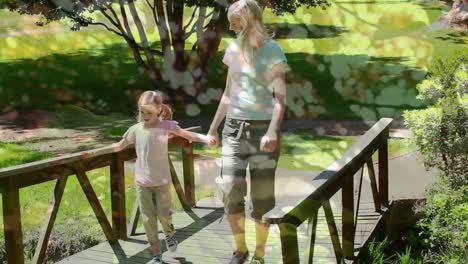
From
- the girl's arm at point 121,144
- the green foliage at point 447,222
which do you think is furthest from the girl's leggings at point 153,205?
the green foliage at point 447,222

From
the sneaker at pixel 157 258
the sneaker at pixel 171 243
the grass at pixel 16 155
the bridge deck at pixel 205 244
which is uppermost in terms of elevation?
the sneaker at pixel 171 243

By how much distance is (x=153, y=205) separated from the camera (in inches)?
200

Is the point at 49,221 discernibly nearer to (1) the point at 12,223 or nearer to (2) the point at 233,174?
(1) the point at 12,223

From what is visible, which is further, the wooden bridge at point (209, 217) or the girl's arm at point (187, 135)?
the girl's arm at point (187, 135)

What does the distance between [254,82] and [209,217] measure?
98.3 inches

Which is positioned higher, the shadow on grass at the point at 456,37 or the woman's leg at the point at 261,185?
the shadow on grass at the point at 456,37

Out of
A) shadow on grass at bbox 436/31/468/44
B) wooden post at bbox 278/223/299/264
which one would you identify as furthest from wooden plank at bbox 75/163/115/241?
shadow on grass at bbox 436/31/468/44

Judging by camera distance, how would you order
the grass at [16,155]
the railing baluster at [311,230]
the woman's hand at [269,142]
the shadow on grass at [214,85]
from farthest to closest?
the shadow on grass at [214,85], the grass at [16,155], the railing baluster at [311,230], the woman's hand at [269,142]

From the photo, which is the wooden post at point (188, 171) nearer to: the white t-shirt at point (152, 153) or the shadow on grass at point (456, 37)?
the white t-shirt at point (152, 153)

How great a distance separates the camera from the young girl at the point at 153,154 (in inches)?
192

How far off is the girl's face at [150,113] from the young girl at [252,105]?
54cm

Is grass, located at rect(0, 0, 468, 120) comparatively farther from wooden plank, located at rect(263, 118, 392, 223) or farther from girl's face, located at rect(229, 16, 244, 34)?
girl's face, located at rect(229, 16, 244, 34)

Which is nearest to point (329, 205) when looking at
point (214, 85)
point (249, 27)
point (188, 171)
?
point (249, 27)

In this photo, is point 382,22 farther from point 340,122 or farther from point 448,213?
point 448,213
